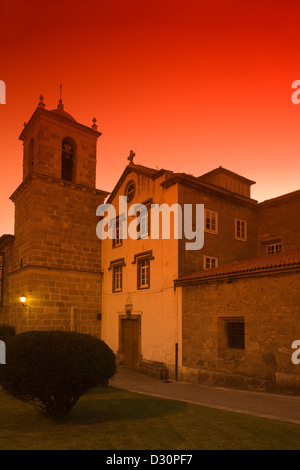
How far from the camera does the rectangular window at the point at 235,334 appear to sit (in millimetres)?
15120

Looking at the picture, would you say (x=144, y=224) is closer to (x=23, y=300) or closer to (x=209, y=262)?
(x=209, y=262)

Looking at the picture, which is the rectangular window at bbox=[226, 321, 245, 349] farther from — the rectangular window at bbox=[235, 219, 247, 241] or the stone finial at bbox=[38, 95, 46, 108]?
the stone finial at bbox=[38, 95, 46, 108]

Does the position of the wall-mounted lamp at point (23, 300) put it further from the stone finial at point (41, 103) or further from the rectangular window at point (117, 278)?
the stone finial at point (41, 103)

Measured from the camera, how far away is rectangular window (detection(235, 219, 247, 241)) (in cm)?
2167

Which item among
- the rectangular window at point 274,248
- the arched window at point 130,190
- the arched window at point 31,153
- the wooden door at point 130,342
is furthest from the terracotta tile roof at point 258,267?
the arched window at point 31,153

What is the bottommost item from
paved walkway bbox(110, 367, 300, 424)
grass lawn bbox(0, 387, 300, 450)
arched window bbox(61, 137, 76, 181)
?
paved walkway bbox(110, 367, 300, 424)

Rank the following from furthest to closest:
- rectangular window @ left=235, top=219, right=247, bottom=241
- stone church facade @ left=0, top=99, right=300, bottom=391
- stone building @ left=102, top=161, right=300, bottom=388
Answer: rectangular window @ left=235, top=219, right=247, bottom=241 < stone building @ left=102, top=161, right=300, bottom=388 < stone church facade @ left=0, top=99, right=300, bottom=391

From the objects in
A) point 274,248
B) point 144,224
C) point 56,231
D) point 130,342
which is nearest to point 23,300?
point 56,231

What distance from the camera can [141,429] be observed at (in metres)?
8.22

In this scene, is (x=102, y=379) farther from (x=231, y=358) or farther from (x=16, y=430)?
(x=231, y=358)

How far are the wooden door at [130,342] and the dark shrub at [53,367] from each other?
12355 mm

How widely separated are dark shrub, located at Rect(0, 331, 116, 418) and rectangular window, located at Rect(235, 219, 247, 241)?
47.7 feet

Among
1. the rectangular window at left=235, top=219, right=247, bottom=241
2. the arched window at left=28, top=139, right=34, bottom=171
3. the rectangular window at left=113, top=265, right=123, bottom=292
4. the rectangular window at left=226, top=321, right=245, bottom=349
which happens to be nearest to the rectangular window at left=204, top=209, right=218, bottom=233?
the rectangular window at left=235, top=219, right=247, bottom=241
